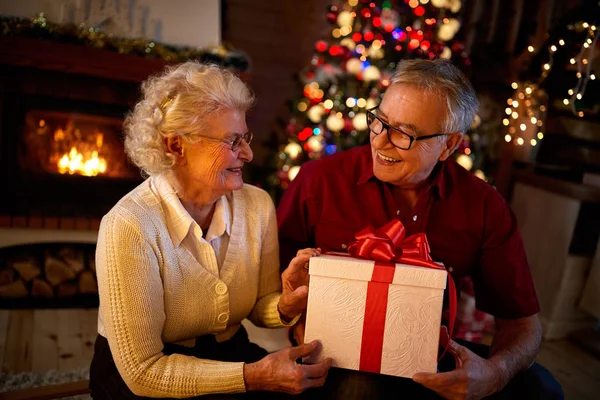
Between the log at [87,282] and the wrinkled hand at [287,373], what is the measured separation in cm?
188

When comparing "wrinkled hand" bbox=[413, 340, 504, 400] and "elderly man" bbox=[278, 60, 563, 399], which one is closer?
"wrinkled hand" bbox=[413, 340, 504, 400]

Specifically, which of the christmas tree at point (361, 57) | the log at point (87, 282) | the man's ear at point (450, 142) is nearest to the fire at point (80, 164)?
the log at point (87, 282)

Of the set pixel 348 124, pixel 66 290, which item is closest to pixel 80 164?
pixel 66 290

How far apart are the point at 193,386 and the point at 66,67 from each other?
1.91 meters

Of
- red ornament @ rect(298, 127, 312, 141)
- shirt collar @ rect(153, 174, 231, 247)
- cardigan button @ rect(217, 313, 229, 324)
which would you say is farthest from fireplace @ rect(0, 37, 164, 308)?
cardigan button @ rect(217, 313, 229, 324)

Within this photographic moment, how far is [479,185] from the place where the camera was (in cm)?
161

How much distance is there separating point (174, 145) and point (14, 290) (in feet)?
6.04

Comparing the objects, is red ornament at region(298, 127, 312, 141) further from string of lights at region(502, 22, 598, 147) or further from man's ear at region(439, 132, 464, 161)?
man's ear at region(439, 132, 464, 161)

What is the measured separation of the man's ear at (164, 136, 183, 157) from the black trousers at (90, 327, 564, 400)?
495mm

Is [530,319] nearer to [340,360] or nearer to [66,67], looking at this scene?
[340,360]

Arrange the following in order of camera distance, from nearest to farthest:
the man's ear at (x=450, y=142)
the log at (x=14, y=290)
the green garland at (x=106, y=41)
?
the man's ear at (x=450, y=142) → the green garland at (x=106, y=41) → the log at (x=14, y=290)

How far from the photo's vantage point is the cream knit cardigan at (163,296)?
117 centimetres

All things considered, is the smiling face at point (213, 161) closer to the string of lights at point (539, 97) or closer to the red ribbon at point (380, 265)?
the red ribbon at point (380, 265)

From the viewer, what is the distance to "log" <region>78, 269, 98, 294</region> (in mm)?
2773
